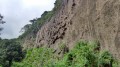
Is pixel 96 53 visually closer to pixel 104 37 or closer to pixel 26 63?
pixel 104 37

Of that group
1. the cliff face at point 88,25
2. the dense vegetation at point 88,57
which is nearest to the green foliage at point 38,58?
the cliff face at point 88,25

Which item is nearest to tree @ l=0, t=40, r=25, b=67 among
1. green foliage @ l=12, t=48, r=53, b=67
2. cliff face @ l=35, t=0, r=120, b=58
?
cliff face @ l=35, t=0, r=120, b=58

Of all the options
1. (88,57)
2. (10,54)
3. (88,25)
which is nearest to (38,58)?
(10,54)

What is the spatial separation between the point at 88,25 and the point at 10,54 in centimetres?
1694

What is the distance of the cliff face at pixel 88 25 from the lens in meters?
26.7

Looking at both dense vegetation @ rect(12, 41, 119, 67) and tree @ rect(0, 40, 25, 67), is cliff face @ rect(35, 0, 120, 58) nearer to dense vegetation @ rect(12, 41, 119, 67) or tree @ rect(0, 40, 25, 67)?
dense vegetation @ rect(12, 41, 119, 67)

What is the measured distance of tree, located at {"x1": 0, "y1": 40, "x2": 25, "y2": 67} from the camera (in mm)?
43581

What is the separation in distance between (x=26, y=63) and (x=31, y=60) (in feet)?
3.96

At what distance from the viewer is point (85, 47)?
25.9 meters

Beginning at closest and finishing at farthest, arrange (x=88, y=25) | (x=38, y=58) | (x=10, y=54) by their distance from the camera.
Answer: (x=88, y=25), (x=38, y=58), (x=10, y=54)

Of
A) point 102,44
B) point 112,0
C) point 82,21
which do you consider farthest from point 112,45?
point 82,21

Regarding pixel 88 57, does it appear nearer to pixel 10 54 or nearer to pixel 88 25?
pixel 88 25

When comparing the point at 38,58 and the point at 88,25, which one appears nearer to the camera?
the point at 88,25

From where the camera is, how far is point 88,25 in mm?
30844
